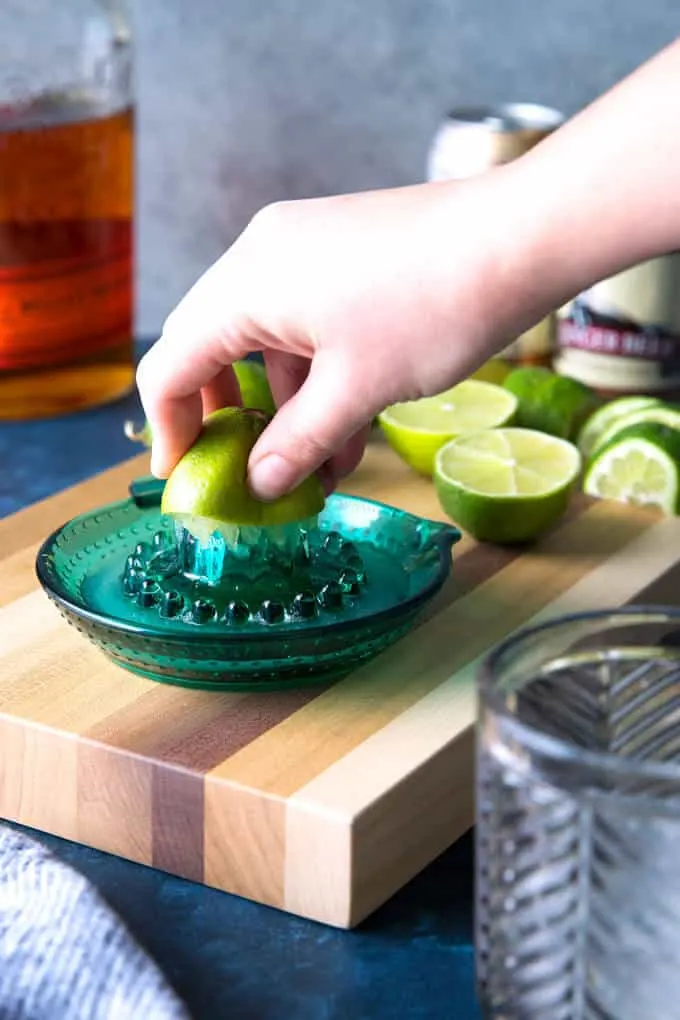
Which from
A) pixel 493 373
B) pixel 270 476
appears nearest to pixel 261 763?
pixel 270 476

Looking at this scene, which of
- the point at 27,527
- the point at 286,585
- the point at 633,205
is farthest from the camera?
the point at 27,527

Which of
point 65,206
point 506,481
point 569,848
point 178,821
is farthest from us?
point 65,206

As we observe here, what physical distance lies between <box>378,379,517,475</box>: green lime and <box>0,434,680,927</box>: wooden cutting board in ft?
0.69

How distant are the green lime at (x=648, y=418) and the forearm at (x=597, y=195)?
0.50 metres

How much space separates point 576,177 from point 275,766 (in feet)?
0.99

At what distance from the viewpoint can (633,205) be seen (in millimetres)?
659

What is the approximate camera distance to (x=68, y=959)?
651 millimetres

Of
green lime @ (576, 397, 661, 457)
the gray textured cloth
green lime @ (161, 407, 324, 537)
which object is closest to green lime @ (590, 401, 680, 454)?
green lime @ (576, 397, 661, 457)

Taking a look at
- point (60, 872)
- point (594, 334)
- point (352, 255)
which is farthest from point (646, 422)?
point (60, 872)

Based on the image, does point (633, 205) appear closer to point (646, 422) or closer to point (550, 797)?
point (550, 797)

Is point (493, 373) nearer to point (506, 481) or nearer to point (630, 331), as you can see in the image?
point (630, 331)

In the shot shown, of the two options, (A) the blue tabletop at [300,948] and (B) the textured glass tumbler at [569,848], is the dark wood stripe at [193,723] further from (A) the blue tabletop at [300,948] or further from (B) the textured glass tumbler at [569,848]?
(B) the textured glass tumbler at [569,848]

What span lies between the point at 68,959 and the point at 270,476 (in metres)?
0.27

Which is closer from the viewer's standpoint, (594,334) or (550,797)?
(550,797)
